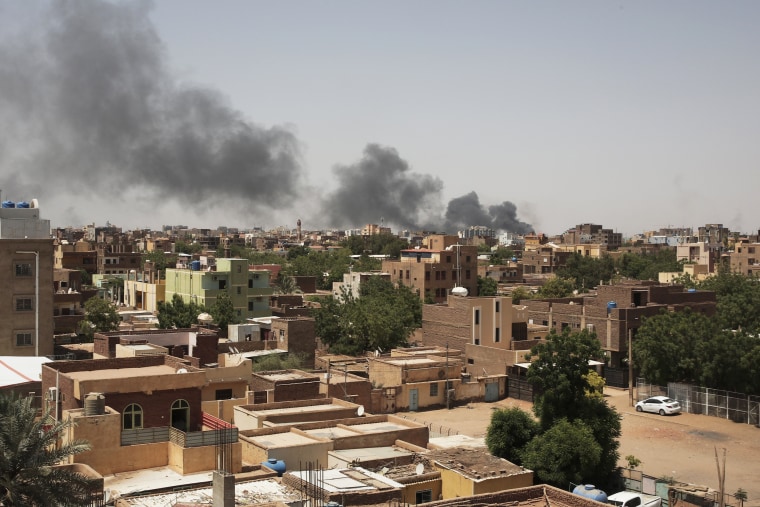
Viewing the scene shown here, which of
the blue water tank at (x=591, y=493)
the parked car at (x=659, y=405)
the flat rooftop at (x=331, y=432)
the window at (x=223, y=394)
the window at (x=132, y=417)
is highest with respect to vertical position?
the window at (x=132, y=417)

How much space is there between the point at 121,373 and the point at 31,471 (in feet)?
25.6

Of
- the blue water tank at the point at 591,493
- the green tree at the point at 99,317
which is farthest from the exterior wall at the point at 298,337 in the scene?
the blue water tank at the point at 591,493

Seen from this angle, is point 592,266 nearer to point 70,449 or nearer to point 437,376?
point 437,376

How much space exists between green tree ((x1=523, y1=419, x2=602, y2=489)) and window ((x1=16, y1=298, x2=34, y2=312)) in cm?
2074

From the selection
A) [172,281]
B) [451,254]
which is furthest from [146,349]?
[451,254]

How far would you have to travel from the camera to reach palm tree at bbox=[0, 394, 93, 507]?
44.5 ft

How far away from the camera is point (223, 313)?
51438 mm

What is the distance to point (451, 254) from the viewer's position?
74312 mm

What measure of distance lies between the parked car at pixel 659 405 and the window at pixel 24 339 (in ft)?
85.9

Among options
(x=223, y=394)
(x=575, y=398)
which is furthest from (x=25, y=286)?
(x=575, y=398)

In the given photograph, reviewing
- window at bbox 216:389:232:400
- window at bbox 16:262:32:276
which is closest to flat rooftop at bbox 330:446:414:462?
window at bbox 216:389:232:400

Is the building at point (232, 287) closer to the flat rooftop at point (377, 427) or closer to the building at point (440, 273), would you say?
the building at point (440, 273)

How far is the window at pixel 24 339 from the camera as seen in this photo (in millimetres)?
34812

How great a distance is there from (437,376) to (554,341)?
391 inches
